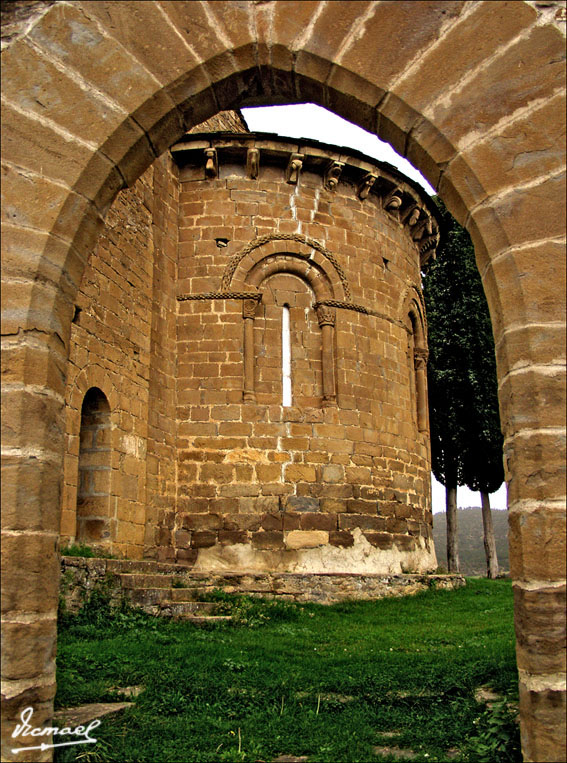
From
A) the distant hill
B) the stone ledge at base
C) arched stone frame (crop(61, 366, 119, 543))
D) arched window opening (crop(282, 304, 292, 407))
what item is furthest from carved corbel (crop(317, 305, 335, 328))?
the distant hill

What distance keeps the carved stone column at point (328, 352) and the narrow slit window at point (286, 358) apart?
523 millimetres

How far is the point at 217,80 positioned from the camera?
134 inches

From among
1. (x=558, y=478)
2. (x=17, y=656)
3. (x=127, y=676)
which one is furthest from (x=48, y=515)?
(x=127, y=676)

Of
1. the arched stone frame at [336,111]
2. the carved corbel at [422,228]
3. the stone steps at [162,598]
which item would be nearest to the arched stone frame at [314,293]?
the carved corbel at [422,228]

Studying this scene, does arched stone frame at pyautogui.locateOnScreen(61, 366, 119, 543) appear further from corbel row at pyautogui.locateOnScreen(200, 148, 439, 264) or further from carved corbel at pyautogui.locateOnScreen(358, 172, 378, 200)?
carved corbel at pyautogui.locateOnScreen(358, 172, 378, 200)

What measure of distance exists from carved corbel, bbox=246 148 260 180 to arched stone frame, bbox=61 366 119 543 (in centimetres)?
443

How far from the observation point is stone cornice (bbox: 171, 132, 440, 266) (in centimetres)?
1191

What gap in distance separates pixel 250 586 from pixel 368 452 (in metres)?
2.87

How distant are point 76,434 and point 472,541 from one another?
4628 cm

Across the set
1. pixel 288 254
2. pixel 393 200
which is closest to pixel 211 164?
pixel 288 254

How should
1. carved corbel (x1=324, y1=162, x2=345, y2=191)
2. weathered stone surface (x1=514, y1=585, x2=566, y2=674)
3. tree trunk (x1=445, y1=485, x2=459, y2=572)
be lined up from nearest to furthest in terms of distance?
weathered stone surface (x1=514, y1=585, x2=566, y2=674) → carved corbel (x1=324, y1=162, x2=345, y2=191) → tree trunk (x1=445, y1=485, x2=459, y2=572)

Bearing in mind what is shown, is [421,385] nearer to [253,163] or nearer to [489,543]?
[253,163]

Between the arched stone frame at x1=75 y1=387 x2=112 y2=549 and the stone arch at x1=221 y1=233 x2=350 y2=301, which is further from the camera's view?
the stone arch at x1=221 y1=233 x2=350 y2=301

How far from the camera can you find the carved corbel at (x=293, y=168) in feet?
39.5
